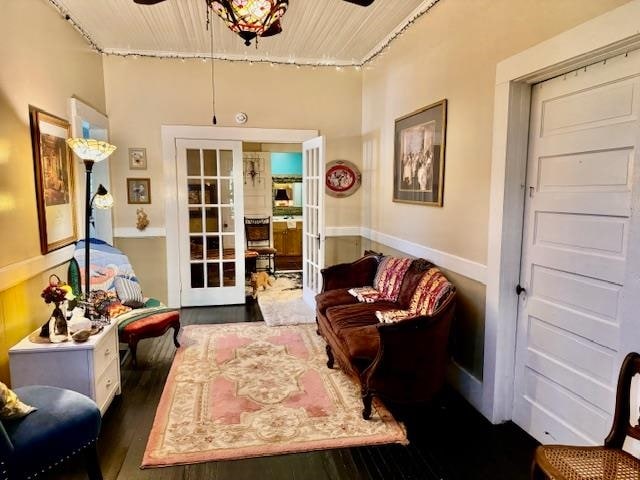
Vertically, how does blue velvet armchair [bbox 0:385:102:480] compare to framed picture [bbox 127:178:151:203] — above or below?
below

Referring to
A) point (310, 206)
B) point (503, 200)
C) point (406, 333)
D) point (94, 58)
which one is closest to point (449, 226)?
point (503, 200)

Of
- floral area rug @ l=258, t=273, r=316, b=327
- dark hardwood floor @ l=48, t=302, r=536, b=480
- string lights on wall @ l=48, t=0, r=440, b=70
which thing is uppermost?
string lights on wall @ l=48, t=0, r=440, b=70

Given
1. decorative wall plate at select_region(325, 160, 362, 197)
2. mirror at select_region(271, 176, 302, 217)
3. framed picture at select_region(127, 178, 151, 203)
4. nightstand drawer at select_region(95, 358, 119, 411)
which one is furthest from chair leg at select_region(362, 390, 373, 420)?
mirror at select_region(271, 176, 302, 217)

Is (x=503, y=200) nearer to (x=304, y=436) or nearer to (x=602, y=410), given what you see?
(x=602, y=410)

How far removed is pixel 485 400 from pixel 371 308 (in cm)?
102

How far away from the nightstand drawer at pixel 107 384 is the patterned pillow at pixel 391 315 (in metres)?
1.86

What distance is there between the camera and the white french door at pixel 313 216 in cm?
445

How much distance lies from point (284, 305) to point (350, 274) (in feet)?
4.73

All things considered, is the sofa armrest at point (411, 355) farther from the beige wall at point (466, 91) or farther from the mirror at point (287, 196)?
the mirror at point (287, 196)

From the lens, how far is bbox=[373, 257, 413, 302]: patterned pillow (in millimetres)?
3439

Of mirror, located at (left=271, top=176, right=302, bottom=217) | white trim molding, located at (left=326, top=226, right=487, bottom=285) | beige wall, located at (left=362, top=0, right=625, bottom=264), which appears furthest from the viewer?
mirror, located at (left=271, top=176, right=302, bottom=217)

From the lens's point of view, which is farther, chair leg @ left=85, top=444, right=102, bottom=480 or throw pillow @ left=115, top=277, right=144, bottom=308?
throw pillow @ left=115, top=277, right=144, bottom=308

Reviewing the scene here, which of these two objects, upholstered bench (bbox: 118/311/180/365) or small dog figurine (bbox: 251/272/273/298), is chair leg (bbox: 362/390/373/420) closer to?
upholstered bench (bbox: 118/311/180/365)

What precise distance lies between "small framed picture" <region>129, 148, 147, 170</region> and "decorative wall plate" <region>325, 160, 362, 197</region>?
213cm
